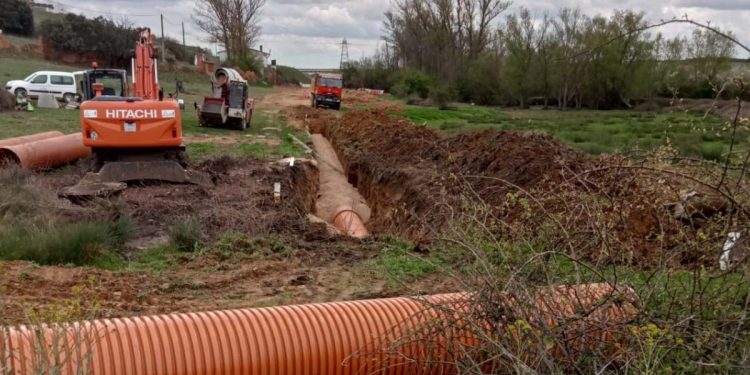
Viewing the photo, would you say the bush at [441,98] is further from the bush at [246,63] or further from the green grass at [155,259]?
the green grass at [155,259]

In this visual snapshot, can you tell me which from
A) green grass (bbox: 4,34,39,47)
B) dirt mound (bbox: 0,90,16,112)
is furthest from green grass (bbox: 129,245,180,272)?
green grass (bbox: 4,34,39,47)

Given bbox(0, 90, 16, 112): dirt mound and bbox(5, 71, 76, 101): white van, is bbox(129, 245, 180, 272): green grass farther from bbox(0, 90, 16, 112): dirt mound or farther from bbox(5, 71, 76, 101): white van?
bbox(5, 71, 76, 101): white van

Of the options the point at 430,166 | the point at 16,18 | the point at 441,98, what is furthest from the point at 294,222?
the point at 16,18

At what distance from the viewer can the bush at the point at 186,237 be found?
8766 mm

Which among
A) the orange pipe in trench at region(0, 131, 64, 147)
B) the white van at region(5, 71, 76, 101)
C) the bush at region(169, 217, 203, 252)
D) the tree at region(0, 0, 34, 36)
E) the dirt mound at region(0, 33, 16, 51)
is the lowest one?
the bush at region(169, 217, 203, 252)

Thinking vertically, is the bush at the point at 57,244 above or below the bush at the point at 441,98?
below

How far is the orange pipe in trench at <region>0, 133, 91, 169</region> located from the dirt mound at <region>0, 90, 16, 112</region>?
11.0m

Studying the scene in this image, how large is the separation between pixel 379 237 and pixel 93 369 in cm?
617

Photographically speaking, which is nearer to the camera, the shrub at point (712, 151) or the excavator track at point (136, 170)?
the excavator track at point (136, 170)

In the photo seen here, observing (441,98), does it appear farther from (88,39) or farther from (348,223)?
(348,223)

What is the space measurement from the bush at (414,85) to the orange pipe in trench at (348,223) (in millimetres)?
43744

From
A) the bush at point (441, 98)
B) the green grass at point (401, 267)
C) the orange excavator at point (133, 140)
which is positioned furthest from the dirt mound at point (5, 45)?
the green grass at point (401, 267)

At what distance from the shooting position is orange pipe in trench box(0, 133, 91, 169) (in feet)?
42.2

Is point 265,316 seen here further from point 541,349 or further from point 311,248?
point 311,248
